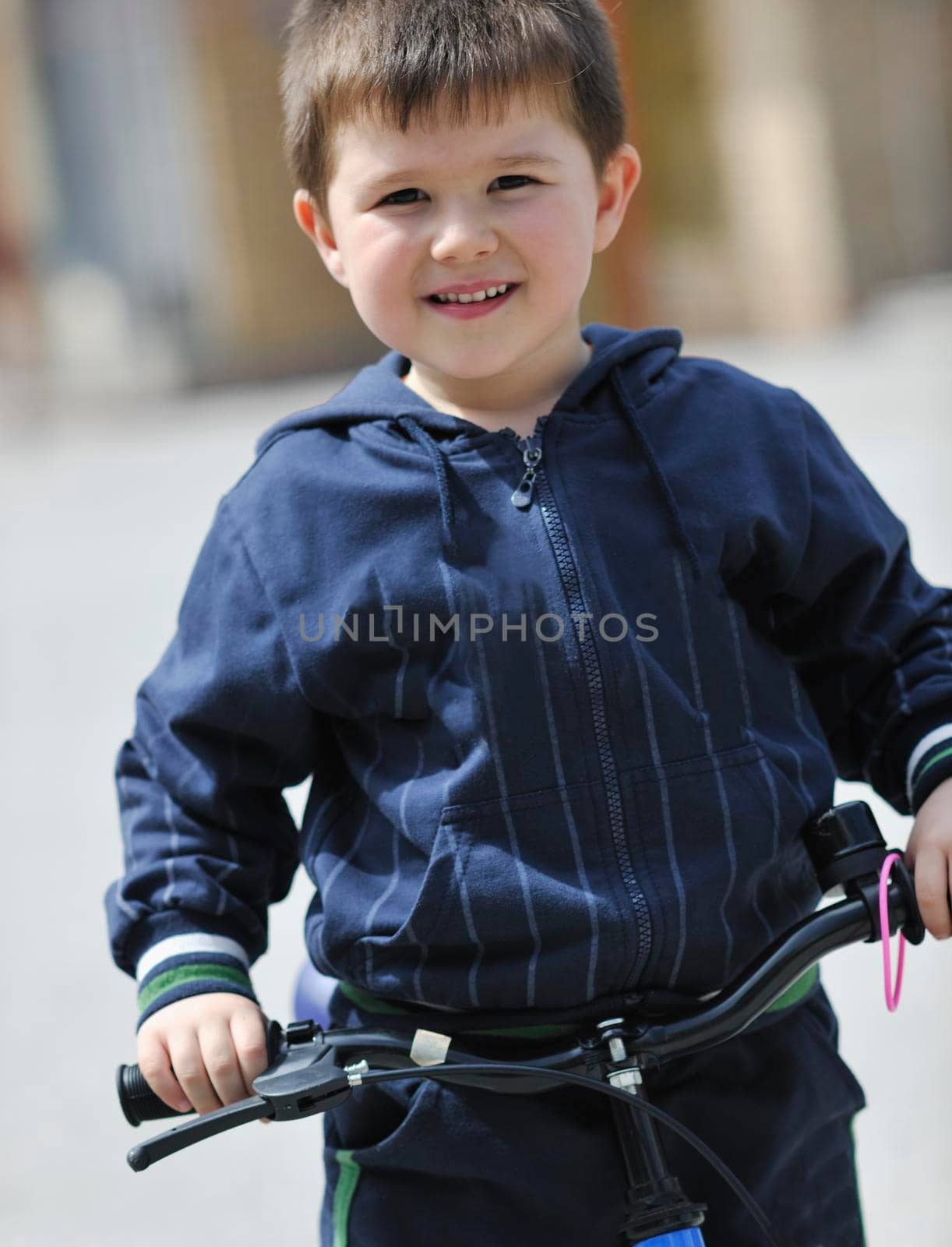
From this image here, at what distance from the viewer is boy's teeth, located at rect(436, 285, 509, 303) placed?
5.18ft

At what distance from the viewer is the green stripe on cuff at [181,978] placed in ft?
5.14

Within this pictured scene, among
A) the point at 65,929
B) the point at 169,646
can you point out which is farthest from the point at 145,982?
the point at 65,929

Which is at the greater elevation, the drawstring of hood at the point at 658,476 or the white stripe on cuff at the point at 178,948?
the drawstring of hood at the point at 658,476

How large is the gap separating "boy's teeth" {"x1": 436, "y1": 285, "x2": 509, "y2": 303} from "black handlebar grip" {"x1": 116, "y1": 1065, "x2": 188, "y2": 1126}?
2.49ft

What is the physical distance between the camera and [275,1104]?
4.41ft

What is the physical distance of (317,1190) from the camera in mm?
2926

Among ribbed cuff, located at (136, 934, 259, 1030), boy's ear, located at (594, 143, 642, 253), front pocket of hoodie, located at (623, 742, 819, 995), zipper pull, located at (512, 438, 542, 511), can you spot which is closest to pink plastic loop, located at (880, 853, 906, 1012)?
front pocket of hoodie, located at (623, 742, 819, 995)

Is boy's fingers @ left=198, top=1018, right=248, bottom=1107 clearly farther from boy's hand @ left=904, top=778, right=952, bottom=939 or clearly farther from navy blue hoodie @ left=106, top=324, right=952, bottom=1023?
boy's hand @ left=904, top=778, right=952, bottom=939

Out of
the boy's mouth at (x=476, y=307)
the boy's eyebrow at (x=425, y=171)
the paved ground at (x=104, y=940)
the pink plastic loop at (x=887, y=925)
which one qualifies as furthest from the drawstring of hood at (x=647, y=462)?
the paved ground at (x=104, y=940)

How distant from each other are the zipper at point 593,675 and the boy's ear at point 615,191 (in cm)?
29

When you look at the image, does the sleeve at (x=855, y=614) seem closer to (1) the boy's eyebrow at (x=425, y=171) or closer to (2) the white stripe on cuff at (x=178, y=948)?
(1) the boy's eyebrow at (x=425, y=171)

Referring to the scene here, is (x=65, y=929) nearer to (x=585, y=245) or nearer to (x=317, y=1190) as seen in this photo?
(x=317, y=1190)

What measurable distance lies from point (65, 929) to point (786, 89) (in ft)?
34.6

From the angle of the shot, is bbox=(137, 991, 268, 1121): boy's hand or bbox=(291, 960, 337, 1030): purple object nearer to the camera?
bbox=(137, 991, 268, 1121): boy's hand
